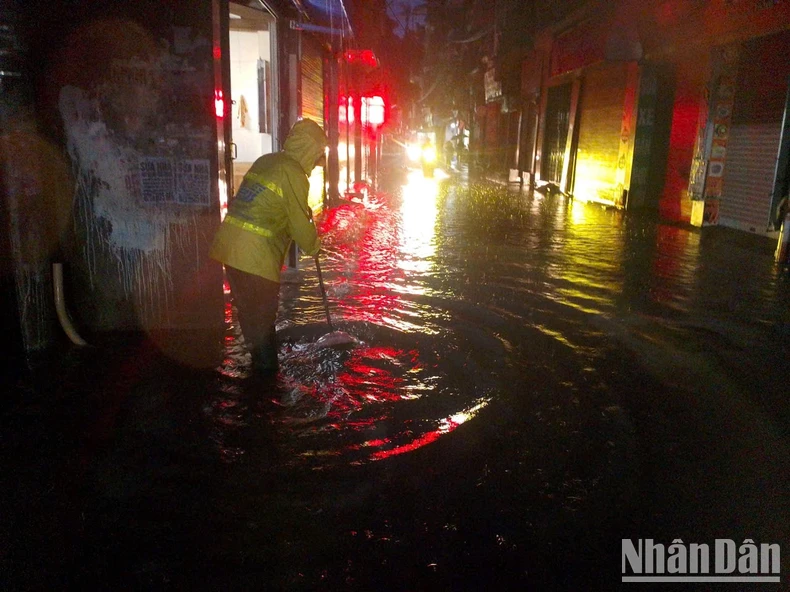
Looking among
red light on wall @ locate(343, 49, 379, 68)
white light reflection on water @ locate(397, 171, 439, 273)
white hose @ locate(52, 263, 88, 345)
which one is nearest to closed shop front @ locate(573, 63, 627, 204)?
white light reflection on water @ locate(397, 171, 439, 273)

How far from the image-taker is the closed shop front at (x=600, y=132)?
17.0m

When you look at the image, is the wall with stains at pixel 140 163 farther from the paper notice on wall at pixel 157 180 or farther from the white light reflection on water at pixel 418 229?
the white light reflection on water at pixel 418 229

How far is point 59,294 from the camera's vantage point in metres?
5.10

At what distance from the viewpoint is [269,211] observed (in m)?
4.22

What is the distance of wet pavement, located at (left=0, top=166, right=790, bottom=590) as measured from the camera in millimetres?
2664

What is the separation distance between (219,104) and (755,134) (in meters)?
10.6

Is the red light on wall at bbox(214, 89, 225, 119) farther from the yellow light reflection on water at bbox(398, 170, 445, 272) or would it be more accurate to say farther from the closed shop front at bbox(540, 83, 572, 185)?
A: the closed shop front at bbox(540, 83, 572, 185)

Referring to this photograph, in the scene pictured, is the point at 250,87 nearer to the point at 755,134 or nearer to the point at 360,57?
the point at 360,57

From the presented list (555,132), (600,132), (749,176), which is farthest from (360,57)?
(749,176)

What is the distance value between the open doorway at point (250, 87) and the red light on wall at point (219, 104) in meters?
4.52

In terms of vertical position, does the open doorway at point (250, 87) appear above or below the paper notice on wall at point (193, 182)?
above

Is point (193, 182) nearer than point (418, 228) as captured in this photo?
Yes

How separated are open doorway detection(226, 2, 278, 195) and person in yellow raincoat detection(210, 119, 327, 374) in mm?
5768

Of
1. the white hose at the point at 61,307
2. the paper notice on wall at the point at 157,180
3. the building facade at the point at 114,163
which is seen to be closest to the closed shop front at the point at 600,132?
the building facade at the point at 114,163
